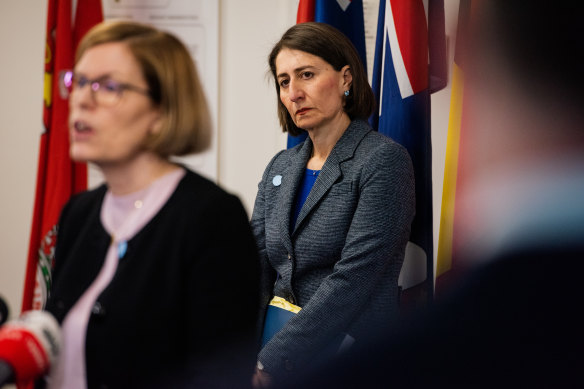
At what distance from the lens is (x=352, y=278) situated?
4.68 ft

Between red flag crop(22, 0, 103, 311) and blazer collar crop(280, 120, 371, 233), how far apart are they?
567 millimetres

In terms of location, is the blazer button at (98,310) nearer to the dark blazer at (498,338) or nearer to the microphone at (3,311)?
the microphone at (3,311)

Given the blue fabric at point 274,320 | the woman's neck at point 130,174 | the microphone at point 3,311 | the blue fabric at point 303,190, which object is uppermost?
the woman's neck at point 130,174

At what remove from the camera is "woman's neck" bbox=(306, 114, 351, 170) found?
5.33 feet

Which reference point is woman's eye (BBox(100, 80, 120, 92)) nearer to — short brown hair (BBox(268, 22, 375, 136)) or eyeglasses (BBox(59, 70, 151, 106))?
eyeglasses (BBox(59, 70, 151, 106))

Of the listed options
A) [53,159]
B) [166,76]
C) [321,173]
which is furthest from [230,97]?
[166,76]

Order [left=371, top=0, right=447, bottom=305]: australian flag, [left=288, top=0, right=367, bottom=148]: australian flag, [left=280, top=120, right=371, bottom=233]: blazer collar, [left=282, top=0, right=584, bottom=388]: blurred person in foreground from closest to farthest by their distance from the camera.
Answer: [left=282, top=0, right=584, bottom=388]: blurred person in foreground → [left=280, top=120, right=371, bottom=233]: blazer collar → [left=371, top=0, right=447, bottom=305]: australian flag → [left=288, top=0, right=367, bottom=148]: australian flag

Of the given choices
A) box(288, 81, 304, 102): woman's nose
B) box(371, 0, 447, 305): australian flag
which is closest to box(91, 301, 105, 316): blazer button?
box(288, 81, 304, 102): woman's nose

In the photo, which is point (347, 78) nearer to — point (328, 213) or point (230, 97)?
point (328, 213)

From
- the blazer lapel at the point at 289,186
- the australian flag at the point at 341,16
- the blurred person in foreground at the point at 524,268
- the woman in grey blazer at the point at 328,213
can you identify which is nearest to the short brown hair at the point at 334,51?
the woman in grey blazer at the point at 328,213

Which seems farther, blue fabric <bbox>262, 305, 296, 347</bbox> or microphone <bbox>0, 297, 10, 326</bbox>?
blue fabric <bbox>262, 305, 296, 347</bbox>

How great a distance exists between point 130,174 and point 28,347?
0.25m

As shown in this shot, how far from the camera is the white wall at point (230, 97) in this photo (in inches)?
97.7

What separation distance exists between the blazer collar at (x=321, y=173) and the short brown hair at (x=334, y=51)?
69mm
